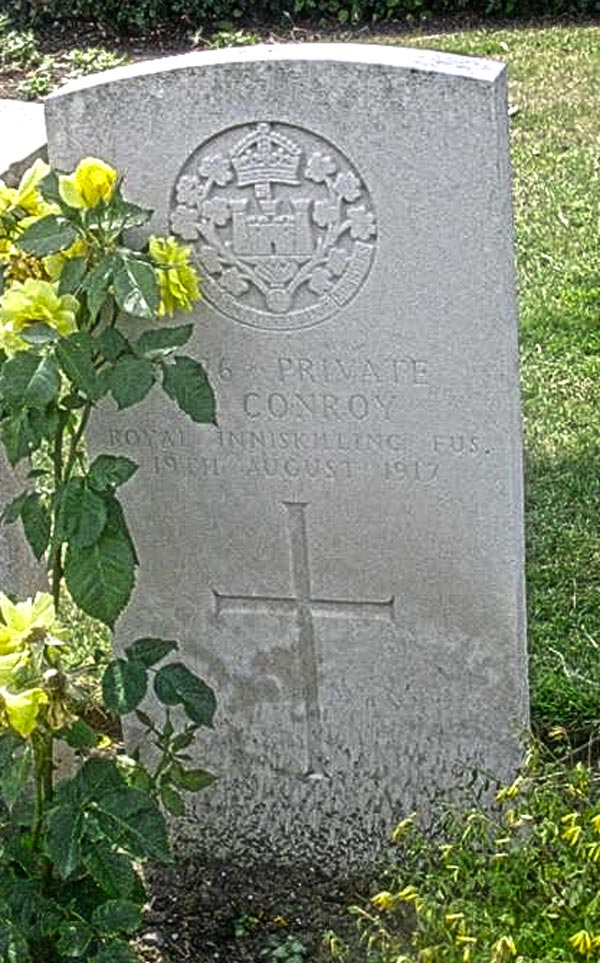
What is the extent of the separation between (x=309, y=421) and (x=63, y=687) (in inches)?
29.3

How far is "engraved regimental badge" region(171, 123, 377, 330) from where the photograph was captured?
3.19 m

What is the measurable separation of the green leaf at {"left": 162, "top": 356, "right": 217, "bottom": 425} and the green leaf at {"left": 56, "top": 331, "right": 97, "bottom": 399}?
0.50ft

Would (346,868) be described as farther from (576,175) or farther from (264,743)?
(576,175)

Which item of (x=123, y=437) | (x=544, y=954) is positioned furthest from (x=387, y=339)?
(x=544, y=954)

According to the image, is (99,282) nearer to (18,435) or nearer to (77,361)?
(77,361)

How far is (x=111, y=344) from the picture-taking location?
3133mm

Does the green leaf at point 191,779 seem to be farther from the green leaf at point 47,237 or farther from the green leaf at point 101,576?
the green leaf at point 47,237

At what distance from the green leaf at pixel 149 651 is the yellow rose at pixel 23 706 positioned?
1.23 feet

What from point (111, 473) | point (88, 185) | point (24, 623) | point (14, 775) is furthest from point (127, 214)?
point (14, 775)

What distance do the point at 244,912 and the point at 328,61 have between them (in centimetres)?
162

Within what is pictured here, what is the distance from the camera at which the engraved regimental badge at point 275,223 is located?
3186 mm

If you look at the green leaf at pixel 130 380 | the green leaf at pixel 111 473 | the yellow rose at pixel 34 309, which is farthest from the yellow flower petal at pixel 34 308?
the green leaf at pixel 111 473

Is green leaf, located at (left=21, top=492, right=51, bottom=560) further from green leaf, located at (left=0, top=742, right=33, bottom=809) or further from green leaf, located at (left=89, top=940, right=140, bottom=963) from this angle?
green leaf, located at (left=89, top=940, right=140, bottom=963)

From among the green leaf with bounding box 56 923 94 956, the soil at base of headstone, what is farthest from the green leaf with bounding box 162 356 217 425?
the soil at base of headstone
